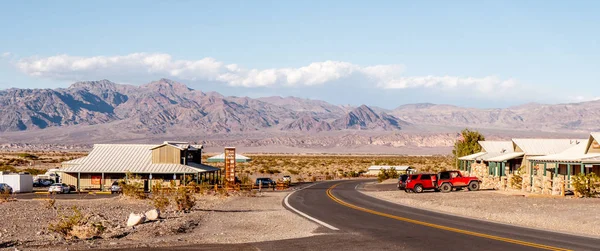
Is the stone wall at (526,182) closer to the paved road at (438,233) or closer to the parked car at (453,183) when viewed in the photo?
the parked car at (453,183)

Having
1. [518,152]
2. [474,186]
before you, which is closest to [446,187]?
[474,186]

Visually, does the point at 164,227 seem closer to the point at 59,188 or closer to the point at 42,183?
the point at 59,188

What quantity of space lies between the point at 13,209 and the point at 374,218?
74.3 ft

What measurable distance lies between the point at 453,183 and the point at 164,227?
3321cm

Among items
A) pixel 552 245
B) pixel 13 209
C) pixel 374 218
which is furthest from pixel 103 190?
pixel 552 245

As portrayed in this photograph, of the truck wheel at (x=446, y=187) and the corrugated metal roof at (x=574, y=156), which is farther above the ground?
the corrugated metal roof at (x=574, y=156)

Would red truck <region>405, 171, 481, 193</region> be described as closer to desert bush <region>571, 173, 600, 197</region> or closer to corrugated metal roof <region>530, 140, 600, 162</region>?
corrugated metal roof <region>530, 140, 600, 162</region>

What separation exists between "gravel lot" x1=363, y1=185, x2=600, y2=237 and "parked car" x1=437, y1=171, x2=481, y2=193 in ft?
18.1

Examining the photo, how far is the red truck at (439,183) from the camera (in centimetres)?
5369

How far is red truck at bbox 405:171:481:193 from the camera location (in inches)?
2114

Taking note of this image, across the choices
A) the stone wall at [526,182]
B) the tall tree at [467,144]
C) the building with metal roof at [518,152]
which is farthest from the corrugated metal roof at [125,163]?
the tall tree at [467,144]

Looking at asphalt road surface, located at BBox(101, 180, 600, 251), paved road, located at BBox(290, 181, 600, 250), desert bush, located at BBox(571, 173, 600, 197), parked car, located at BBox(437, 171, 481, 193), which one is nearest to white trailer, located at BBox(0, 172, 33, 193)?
parked car, located at BBox(437, 171, 481, 193)

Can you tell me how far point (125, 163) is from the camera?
6488cm

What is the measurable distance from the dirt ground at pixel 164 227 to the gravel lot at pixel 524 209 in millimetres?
8989
